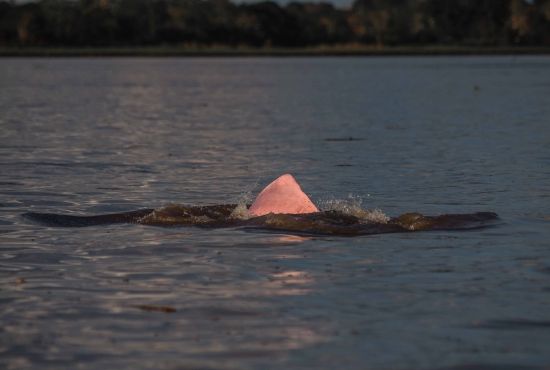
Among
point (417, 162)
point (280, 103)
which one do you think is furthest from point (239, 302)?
point (280, 103)

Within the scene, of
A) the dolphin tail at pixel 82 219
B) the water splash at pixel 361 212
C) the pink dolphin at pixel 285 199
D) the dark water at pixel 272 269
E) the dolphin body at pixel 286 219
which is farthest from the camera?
the dolphin tail at pixel 82 219

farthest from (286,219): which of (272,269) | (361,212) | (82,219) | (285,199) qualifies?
(272,269)

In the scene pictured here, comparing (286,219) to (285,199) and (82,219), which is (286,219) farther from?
(82,219)

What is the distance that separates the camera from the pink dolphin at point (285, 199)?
1759 cm

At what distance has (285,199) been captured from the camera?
17.7m

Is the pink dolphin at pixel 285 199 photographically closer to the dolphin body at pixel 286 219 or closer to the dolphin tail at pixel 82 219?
the dolphin body at pixel 286 219

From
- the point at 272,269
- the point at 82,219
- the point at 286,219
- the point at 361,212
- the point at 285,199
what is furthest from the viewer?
the point at 82,219

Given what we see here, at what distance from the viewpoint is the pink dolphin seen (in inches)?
693

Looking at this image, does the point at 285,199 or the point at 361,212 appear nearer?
the point at 285,199

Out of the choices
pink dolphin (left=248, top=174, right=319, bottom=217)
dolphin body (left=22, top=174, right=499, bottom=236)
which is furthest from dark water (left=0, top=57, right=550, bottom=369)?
pink dolphin (left=248, top=174, right=319, bottom=217)

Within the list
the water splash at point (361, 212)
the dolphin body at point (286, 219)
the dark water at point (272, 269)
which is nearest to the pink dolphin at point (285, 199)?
the dolphin body at point (286, 219)

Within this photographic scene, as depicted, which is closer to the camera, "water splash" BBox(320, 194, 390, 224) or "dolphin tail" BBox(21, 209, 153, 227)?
"water splash" BBox(320, 194, 390, 224)

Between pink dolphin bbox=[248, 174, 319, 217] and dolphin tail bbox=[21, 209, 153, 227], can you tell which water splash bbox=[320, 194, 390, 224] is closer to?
pink dolphin bbox=[248, 174, 319, 217]

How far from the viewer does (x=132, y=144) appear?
34.2 metres
